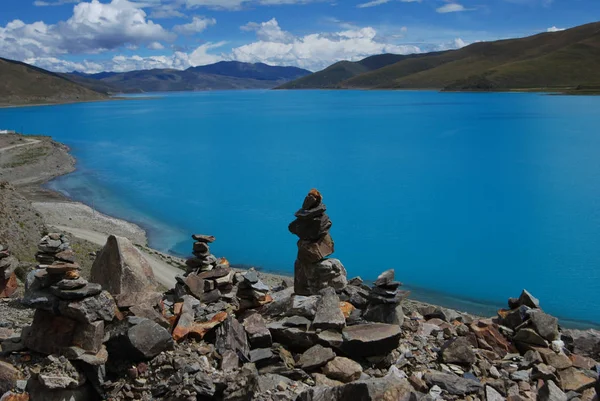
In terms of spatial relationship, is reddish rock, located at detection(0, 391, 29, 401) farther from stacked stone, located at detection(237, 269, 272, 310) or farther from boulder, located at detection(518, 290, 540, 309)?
boulder, located at detection(518, 290, 540, 309)

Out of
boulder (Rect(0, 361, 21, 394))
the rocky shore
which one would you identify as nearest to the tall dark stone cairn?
the rocky shore

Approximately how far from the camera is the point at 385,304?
1288cm

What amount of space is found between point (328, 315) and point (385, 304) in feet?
5.85

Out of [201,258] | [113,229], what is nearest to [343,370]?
[201,258]

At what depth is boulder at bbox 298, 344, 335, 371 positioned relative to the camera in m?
10.7

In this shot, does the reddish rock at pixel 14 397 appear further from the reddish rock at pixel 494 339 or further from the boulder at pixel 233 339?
the reddish rock at pixel 494 339

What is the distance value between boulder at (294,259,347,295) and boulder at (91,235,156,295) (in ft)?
14.7

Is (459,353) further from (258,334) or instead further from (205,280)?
(205,280)

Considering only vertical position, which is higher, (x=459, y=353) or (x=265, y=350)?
(x=265, y=350)

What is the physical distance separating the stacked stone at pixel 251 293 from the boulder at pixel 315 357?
2757 millimetres

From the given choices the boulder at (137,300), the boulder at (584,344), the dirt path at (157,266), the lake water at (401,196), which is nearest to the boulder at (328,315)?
the boulder at (137,300)

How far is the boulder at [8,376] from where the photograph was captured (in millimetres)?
9977

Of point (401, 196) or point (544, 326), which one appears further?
point (401, 196)

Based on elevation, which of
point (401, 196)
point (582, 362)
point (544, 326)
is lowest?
point (401, 196)
